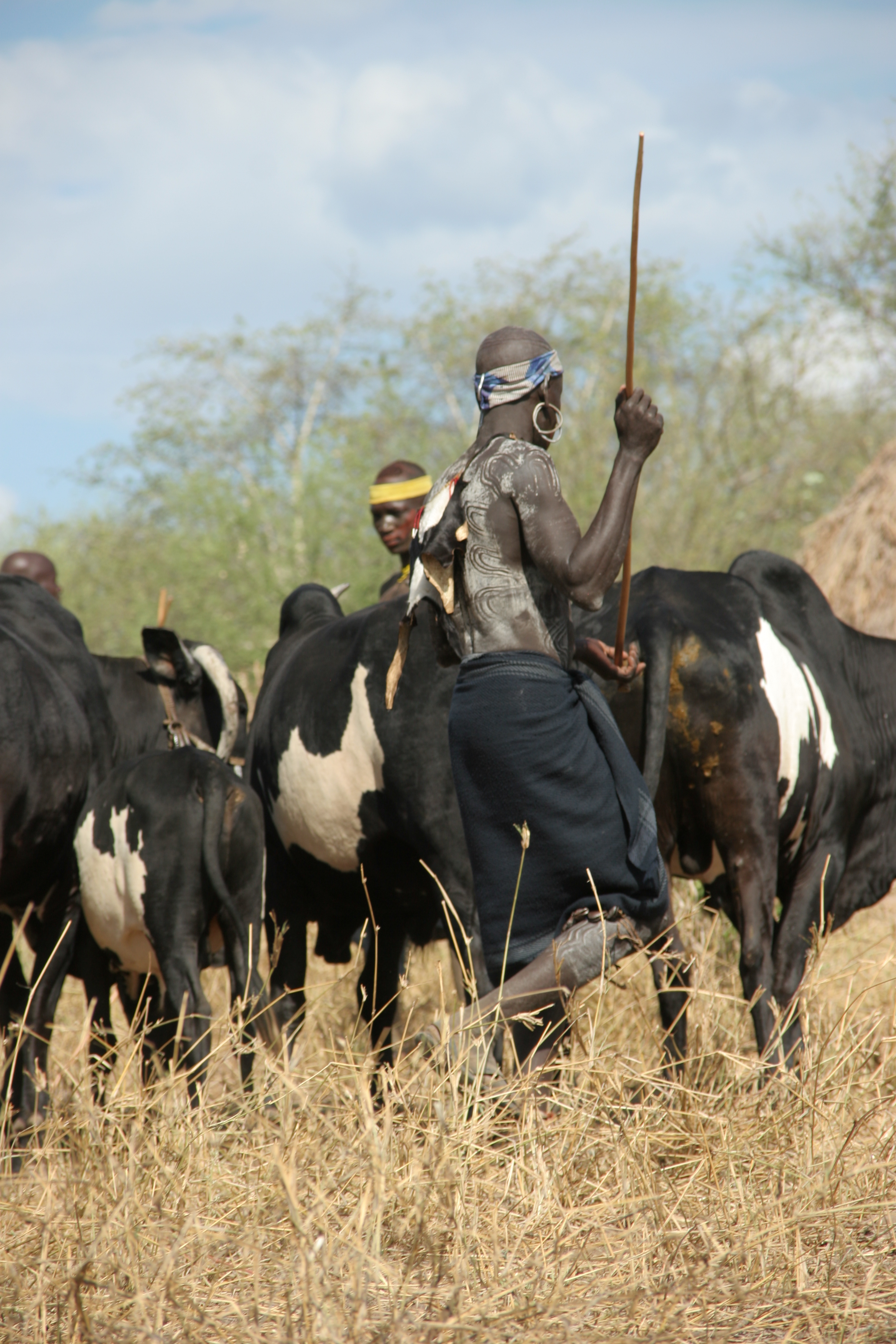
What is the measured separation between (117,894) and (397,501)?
2347 millimetres

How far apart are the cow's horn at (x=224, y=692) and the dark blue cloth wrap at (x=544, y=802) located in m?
2.63

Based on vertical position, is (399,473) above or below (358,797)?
above

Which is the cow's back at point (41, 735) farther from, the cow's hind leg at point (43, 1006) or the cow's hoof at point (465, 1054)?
the cow's hoof at point (465, 1054)


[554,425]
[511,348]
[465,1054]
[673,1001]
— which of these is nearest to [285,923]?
[673,1001]

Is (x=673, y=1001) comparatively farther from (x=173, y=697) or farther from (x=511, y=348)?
(x=173, y=697)

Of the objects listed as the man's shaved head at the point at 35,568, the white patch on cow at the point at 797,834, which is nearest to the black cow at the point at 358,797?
the white patch on cow at the point at 797,834

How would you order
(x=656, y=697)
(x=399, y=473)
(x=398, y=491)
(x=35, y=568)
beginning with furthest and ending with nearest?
1. (x=35, y=568)
2. (x=399, y=473)
3. (x=398, y=491)
4. (x=656, y=697)

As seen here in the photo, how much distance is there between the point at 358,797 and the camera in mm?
4367

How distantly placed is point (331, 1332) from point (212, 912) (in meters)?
2.65

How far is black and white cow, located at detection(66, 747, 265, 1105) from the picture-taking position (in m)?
4.29

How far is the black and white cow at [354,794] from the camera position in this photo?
4.03 meters

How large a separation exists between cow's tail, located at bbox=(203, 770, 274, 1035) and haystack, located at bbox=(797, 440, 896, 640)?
4.63m

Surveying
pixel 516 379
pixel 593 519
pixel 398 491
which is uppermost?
pixel 516 379

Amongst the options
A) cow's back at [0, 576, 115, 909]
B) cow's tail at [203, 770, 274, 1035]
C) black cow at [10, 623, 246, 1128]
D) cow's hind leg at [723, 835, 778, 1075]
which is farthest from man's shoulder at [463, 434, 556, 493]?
black cow at [10, 623, 246, 1128]
